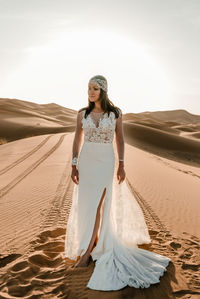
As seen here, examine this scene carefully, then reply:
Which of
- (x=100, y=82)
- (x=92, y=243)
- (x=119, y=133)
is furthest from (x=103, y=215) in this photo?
(x=100, y=82)

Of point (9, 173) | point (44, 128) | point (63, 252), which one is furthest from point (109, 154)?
point (44, 128)

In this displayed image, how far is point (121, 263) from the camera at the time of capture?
320 centimetres

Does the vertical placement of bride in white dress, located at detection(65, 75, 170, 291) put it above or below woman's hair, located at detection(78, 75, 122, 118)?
below

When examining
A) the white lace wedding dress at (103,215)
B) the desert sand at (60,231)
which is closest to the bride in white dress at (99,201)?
the white lace wedding dress at (103,215)

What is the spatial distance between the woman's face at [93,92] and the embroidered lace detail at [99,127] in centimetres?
20

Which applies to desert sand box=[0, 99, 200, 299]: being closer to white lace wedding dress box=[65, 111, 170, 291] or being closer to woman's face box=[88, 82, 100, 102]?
white lace wedding dress box=[65, 111, 170, 291]

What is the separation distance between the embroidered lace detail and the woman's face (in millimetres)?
200

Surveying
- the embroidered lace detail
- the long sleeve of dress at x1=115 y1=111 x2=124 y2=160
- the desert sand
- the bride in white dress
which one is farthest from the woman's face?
the desert sand

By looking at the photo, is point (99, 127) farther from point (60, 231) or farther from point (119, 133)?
point (60, 231)

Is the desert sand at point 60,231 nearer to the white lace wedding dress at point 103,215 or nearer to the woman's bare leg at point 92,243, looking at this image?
the woman's bare leg at point 92,243

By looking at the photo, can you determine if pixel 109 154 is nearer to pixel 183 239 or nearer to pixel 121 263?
pixel 121 263

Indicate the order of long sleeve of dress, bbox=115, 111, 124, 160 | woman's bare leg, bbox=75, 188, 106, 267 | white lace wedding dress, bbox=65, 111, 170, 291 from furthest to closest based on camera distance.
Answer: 1. long sleeve of dress, bbox=115, 111, 124, 160
2. woman's bare leg, bbox=75, 188, 106, 267
3. white lace wedding dress, bbox=65, 111, 170, 291

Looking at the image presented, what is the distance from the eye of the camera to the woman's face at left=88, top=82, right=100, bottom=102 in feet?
11.0

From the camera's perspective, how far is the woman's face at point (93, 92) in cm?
336
